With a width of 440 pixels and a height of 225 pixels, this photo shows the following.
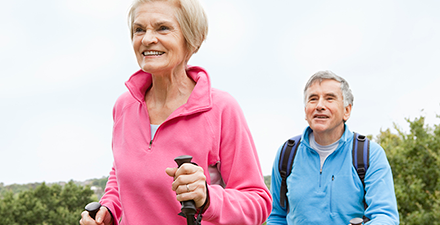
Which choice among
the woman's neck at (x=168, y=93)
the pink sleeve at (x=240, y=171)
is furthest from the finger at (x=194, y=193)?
the woman's neck at (x=168, y=93)

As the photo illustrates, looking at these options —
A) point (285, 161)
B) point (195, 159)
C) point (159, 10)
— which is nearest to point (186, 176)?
point (195, 159)

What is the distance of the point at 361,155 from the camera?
14.0 feet

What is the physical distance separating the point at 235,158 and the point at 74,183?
19.7 meters

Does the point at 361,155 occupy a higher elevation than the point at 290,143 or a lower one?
lower

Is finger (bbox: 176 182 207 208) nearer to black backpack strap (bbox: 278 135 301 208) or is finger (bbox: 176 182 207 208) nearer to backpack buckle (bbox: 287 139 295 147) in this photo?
black backpack strap (bbox: 278 135 301 208)

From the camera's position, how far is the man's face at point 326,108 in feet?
14.6

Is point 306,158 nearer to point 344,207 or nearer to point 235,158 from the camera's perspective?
point 344,207

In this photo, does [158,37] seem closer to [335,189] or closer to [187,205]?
[187,205]

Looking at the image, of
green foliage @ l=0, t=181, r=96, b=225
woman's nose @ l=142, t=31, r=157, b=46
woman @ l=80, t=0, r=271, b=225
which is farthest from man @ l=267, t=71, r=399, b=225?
green foliage @ l=0, t=181, r=96, b=225

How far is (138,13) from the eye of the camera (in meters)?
2.28

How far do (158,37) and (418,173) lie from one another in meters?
10.1

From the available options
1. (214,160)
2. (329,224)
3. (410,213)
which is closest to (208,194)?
(214,160)

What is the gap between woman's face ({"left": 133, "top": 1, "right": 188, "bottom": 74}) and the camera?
2221 millimetres

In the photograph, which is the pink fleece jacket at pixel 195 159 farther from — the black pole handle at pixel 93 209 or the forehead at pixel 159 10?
the forehead at pixel 159 10
